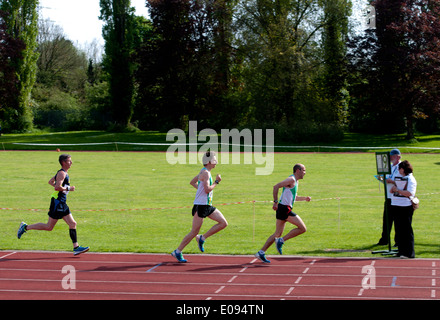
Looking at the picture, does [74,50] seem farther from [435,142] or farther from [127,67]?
[435,142]

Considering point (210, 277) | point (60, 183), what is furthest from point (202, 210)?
point (60, 183)

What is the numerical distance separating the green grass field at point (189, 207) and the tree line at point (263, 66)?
16.3 meters

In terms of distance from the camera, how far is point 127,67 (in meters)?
63.4

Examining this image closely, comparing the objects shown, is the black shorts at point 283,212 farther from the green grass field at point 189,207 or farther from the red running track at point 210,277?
the green grass field at point 189,207

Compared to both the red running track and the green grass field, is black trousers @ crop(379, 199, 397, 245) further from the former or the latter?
the red running track

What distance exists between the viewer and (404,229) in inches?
470

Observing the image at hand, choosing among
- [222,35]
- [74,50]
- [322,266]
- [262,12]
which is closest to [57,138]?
[222,35]

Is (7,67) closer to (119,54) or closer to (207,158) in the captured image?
(119,54)

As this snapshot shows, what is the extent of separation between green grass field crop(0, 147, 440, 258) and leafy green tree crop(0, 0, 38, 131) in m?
29.9

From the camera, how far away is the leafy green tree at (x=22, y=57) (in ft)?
202

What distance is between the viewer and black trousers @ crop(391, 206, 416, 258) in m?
11.9

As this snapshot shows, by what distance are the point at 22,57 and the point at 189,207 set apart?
48278 mm

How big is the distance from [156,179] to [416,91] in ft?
96.6

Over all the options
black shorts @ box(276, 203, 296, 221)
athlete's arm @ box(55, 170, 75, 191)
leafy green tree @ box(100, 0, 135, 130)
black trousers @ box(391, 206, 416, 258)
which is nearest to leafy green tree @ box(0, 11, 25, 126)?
leafy green tree @ box(100, 0, 135, 130)
